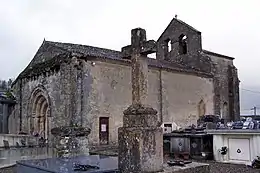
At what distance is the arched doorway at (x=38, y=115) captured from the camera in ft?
67.3

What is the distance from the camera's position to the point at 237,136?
12828 mm

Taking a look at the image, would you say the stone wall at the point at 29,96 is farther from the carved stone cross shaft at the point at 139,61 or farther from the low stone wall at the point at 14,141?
the carved stone cross shaft at the point at 139,61

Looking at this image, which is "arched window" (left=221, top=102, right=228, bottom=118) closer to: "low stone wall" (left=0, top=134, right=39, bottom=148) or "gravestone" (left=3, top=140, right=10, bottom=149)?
"low stone wall" (left=0, top=134, right=39, bottom=148)

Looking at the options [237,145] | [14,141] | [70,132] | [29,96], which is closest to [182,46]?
[29,96]

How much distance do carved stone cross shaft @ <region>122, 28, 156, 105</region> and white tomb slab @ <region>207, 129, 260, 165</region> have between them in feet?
26.7

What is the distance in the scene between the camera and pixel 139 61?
5.77 m

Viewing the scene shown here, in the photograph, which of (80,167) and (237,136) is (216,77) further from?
(80,167)

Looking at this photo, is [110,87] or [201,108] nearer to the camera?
[110,87]

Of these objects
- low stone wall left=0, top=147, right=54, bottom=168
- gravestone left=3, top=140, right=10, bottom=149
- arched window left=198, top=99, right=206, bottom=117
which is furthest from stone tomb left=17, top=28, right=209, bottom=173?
arched window left=198, top=99, right=206, bottom=117

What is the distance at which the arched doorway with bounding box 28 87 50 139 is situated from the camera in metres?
20.5

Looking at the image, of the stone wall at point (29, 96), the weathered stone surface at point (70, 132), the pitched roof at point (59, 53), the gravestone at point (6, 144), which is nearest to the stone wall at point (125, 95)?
the pitched roof at point (59, 53)

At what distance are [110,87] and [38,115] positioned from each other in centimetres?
591

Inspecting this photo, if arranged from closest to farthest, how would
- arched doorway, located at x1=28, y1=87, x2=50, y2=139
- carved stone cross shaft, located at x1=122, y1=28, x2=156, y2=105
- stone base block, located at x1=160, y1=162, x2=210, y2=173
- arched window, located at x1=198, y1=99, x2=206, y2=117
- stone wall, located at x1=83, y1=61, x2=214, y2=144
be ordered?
stone base block, located at x1=160, y1=162, x2=210, y2=173 → carved stone cross shaft, located at x1=122, y1=28, x2=156, y2=105 → stone wall, located at x1=83, y1=61, x2=214, y2=144 → arched doorway, located at x1=28, y1=87, x2=50, y2=139 → arched window, located at x1=198, y1=99, x2=206, y2=117

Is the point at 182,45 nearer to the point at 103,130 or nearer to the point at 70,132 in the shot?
the point at 103,130
